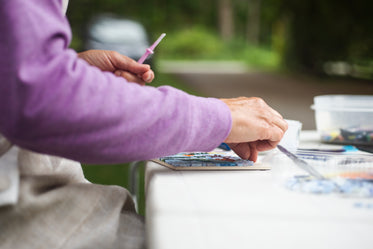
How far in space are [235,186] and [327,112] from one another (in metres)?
0.74

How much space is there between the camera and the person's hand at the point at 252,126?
91 centimetres

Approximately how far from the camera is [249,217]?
69 centimetres

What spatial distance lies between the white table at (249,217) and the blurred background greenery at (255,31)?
2.80ft

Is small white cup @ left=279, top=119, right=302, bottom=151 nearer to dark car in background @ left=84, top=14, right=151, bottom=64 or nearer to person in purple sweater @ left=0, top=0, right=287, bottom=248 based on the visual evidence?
person in purple sweater @ left=0, top=0, right=287, bottom=248

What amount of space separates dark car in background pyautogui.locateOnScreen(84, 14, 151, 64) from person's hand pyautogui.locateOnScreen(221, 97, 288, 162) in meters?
10.4

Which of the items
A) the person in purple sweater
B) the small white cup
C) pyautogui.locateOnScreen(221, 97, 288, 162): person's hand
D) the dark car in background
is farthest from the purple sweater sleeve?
the dark car in background

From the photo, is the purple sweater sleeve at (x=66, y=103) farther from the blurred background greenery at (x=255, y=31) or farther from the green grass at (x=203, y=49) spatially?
the green grass at (x=203, y=49)

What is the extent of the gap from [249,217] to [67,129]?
28cm

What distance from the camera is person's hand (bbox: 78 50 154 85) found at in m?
1.05

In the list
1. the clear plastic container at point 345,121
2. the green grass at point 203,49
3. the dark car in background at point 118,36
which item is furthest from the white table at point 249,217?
the green grass at point 203,49

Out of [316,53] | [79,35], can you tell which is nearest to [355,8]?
[316,53]

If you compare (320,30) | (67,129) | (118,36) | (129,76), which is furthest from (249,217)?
(320,30)

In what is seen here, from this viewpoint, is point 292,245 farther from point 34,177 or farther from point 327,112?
point 327,112

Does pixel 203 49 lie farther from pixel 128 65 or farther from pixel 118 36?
pixel 128 65
